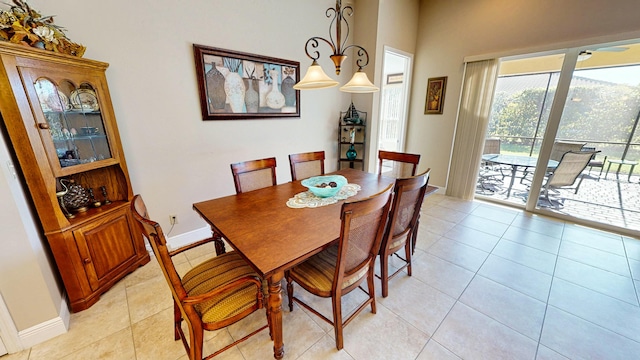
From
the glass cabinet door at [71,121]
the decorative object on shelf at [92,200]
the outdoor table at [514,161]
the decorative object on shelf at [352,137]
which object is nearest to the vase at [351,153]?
the decorative object on shelf at [352,137]

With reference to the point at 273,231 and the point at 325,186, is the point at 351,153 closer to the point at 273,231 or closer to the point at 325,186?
the point at 325,186

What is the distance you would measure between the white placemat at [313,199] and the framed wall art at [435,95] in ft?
9.30

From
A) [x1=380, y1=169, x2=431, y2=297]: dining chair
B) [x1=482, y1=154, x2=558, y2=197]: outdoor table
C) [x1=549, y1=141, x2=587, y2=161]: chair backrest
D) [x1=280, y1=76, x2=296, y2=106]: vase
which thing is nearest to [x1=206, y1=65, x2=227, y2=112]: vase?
[x1=280, y1=76, x2=296, y2=106]: vase

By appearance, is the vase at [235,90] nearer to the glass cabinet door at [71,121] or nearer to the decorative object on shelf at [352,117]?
the glass cabinet door at [71,121]

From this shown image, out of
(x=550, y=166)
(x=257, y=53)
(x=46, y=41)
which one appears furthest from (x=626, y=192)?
(x=46, y=41)

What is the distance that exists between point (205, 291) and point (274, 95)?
2365 millimetres

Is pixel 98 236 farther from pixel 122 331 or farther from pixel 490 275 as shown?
pixel 490 275

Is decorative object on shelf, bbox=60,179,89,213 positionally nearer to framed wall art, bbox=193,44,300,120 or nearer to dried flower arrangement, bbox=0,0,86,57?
dried flower arrangement, bbox=0,0,86,57

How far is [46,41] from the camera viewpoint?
56.5 inches

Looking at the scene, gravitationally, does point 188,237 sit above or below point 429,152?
below

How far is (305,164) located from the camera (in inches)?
101

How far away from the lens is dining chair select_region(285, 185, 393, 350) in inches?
44.3

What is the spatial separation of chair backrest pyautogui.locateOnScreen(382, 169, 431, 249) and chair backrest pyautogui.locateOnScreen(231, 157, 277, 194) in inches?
47.6

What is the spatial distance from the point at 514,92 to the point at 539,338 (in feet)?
11.5
